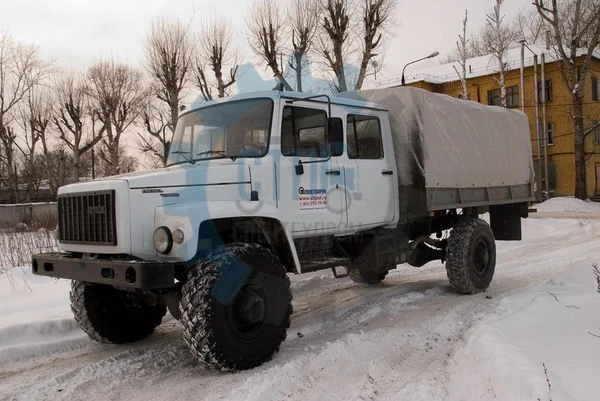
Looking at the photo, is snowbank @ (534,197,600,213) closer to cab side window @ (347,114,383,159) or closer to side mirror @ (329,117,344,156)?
cab side window @ (347,114,383,159)

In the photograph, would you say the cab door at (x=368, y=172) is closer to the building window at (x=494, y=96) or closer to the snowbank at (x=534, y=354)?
the snowbank at (x=534, y=354)

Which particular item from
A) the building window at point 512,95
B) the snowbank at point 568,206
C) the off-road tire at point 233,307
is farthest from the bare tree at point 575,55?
the off-road tire at point 233,307

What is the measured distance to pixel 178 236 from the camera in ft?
13.1

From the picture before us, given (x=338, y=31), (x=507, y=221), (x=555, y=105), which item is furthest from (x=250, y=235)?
(x=555, y=105)

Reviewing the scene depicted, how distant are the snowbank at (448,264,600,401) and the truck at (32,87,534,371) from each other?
5.30ft

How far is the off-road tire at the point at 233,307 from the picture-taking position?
3975mm

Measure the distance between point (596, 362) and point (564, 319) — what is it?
4.09 ft

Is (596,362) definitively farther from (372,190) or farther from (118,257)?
(118,257)

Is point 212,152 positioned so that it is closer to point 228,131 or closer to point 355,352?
point 228,131

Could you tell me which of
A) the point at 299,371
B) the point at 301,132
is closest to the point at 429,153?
the point at 301,132

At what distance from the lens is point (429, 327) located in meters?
5.37

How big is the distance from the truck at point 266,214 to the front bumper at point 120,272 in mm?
12

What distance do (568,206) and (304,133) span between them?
22073 millimetres

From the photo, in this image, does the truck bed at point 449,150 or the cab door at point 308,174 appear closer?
the cab door at point 308,174
